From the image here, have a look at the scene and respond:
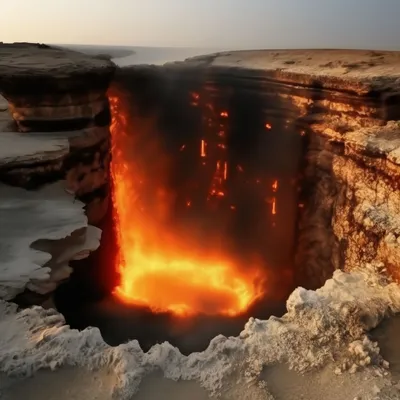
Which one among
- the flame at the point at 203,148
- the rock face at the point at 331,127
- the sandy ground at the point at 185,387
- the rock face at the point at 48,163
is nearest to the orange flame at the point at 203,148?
the flame at the point at 203,148

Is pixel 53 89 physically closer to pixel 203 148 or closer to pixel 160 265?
pixel 203 148

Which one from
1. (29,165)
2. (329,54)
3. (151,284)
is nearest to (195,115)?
(329,54)

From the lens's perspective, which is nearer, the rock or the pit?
the rock

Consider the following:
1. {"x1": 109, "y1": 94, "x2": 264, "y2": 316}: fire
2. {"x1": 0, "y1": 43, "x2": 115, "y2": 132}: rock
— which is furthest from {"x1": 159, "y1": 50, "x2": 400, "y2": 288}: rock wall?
{"x1": 0, "y1": 43, "x2": 115, "y2": 132}: rock

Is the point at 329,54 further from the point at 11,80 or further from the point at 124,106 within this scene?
the point at 11,80

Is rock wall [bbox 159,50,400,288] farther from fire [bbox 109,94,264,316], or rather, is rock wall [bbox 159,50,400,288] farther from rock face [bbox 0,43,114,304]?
rock face [bbox 0,43,114,304]
